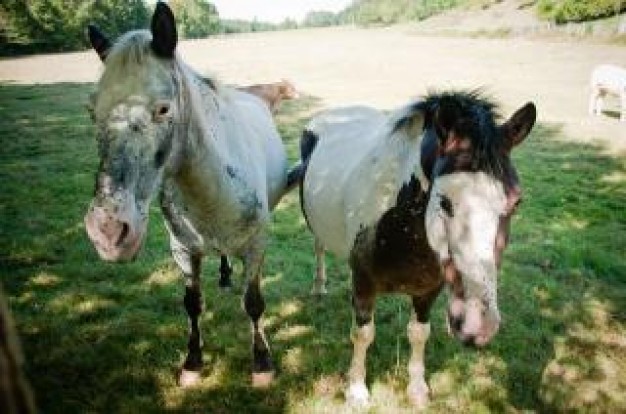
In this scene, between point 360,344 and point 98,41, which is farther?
point 360,344

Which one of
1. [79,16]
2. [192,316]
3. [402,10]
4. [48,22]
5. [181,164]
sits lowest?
[192,316]

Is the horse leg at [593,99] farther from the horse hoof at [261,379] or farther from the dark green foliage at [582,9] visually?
the dark green foliage at [582,9]

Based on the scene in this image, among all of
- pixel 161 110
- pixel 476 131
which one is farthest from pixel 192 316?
pixel 476 131

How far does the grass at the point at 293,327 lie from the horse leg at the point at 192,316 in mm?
105

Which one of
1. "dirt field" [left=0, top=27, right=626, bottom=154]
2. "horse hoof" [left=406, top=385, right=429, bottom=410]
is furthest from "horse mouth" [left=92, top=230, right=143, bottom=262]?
"dirt field" [left=0, top=27, right=626, bottom=154]

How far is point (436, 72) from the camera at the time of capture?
24594 mm

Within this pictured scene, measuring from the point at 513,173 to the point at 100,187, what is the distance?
1.95m

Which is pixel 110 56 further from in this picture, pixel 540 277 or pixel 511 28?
pixel 511 28

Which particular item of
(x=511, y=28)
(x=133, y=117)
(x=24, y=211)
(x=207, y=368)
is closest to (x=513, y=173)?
(x=133, y=117)

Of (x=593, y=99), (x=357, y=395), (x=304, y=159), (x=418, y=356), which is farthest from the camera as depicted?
(x=593, y=99)

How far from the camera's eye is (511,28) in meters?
41.0

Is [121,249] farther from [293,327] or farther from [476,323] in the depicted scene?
[293,327]

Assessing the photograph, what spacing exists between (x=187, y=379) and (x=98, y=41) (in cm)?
250

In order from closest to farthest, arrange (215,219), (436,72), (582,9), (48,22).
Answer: (215,219), (436,72), (582,9), (48,22)
